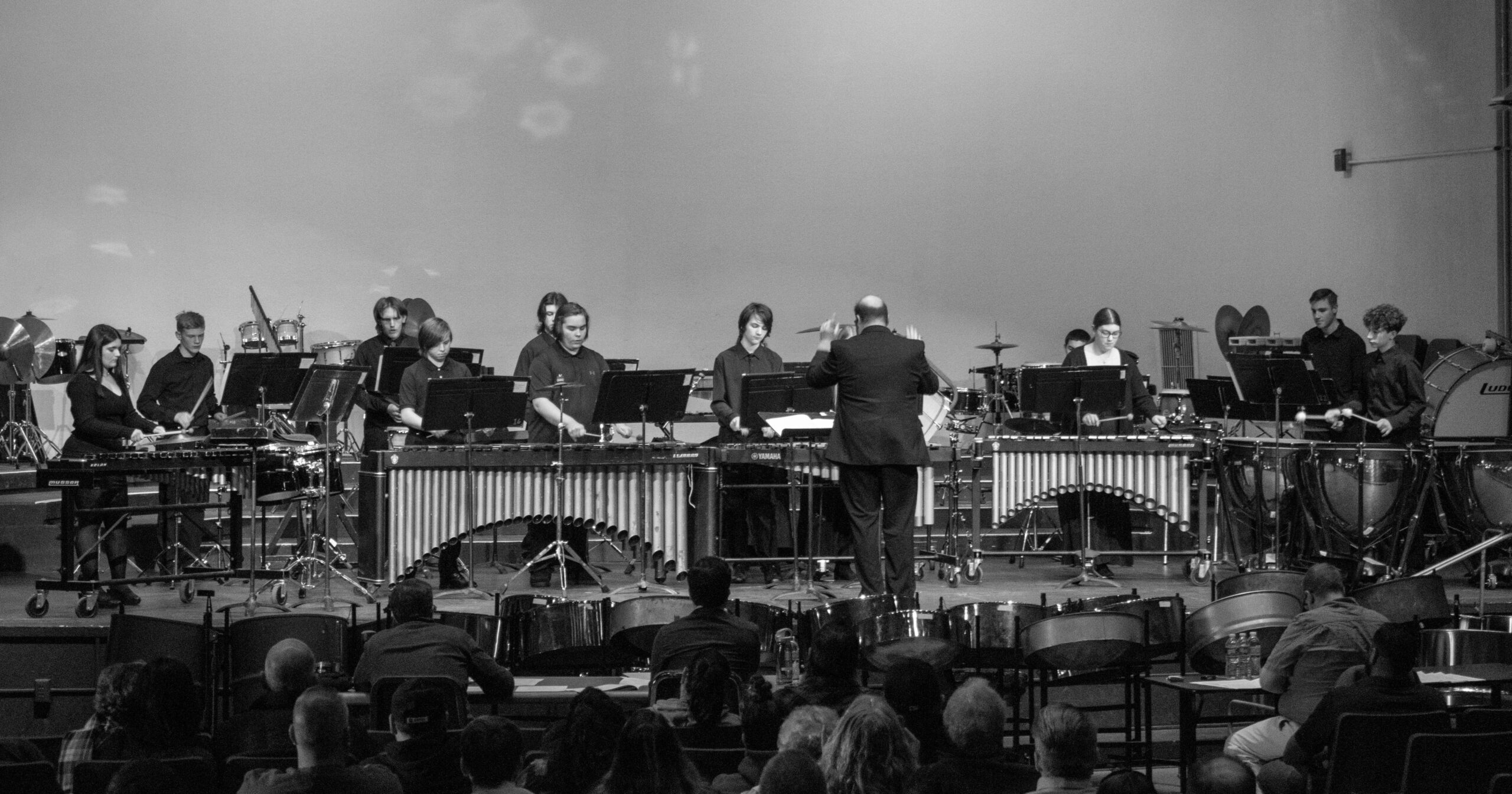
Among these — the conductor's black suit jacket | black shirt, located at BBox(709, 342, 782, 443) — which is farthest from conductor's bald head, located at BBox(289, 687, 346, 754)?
black shirt, located at BBox(709, 342, 782, 443)

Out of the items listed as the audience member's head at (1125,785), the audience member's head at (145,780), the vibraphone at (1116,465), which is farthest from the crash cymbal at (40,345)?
the audience member's head at (1125,785)

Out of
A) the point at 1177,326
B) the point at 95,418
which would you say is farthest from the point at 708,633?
the point at 1177,326

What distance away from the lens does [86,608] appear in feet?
27.3

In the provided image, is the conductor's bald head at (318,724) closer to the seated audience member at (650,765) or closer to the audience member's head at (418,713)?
the audience member's head at (418,713)

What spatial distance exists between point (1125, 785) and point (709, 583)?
2.39 metres

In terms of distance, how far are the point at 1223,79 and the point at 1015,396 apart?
4607 millimetres

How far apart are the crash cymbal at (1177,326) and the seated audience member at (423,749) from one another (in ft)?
32.1

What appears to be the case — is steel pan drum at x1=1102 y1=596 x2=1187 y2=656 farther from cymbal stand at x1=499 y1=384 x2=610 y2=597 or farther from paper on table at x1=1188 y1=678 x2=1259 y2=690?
cymbal stand at x1=499 y1=384 x2=610 y2=597

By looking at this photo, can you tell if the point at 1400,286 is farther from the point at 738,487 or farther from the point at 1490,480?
the point at 738,487

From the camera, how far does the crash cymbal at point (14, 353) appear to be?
501 inches

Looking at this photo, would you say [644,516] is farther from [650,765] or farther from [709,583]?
[650,765]

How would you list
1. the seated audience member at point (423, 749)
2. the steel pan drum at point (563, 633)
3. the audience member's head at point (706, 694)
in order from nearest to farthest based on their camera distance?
the seated audience member at point (423, 749)
the audience member's head at point (706, 694)
the steel pan drum at point (563, 633)

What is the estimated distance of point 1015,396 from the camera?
12.2 m

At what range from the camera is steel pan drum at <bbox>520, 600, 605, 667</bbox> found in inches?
268
